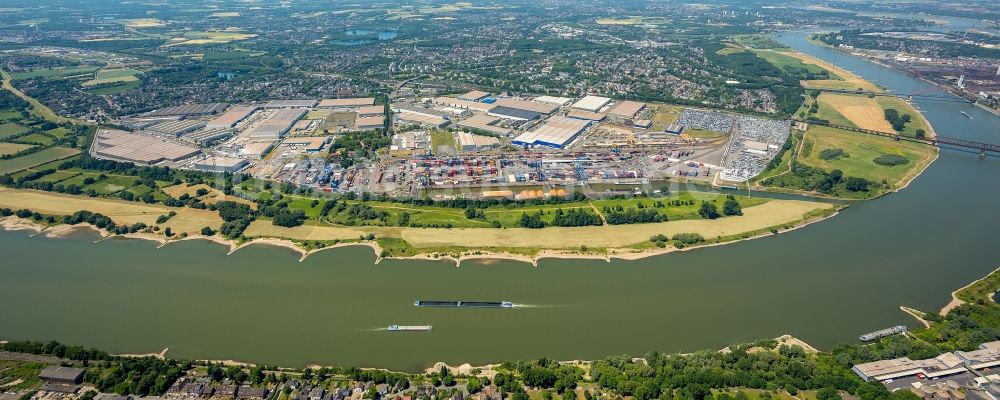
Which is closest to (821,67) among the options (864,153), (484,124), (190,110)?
(864,153)

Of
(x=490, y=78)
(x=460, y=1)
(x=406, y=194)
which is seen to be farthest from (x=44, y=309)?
(x=460, y=1)

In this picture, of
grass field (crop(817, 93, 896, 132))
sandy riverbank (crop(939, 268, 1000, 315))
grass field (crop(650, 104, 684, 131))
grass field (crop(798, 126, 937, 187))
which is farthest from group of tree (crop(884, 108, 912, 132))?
sandy riverbank (crop(939, 268, 1000, 315))

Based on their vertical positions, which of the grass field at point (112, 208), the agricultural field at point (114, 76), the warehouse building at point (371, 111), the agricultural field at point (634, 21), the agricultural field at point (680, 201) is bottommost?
the grass field at point (112, 208)

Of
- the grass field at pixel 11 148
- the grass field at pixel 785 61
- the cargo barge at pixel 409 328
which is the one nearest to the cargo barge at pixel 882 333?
the cargo barge at pixel 409 328

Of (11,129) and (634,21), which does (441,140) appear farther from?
(634,21)

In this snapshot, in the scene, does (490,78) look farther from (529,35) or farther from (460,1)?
(460,1)

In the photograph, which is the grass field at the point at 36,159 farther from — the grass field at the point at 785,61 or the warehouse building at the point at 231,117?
the grass field at the point at 785,61
